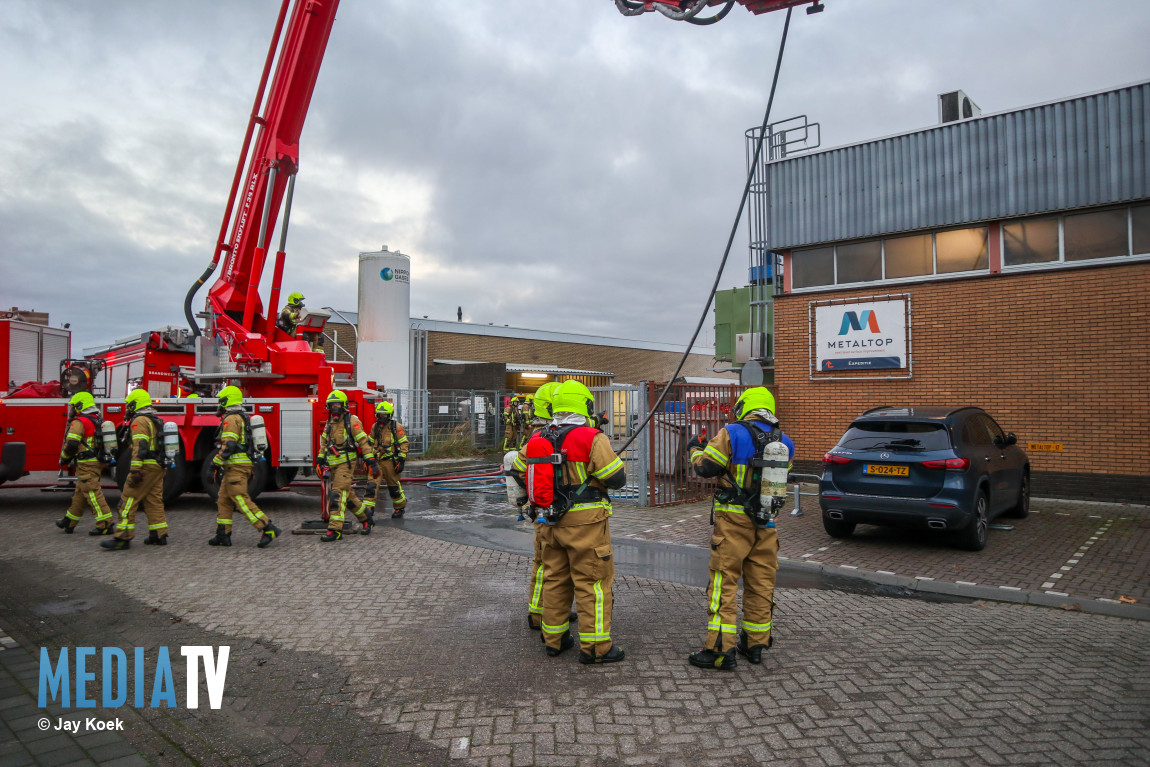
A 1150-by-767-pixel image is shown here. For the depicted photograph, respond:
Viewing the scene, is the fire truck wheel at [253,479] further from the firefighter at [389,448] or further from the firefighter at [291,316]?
the firefighter at [291,316]

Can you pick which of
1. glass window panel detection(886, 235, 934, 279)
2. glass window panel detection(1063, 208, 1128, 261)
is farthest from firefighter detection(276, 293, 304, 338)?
glass window panel detection(1063, 208, 1128, 261)

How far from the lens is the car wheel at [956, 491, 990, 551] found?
763cm

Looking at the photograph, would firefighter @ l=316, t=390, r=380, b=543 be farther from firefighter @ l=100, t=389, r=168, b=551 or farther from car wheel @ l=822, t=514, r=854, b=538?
car wheel @ l=822, t=514, r=854, b=538

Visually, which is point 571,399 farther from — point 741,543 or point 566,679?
point 566,679

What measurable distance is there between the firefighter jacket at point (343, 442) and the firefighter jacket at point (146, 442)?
180 cm

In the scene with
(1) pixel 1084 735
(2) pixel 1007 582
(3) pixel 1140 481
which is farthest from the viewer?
(3) pixel 1140 481

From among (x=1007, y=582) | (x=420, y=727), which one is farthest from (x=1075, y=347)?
(x=420, y=727)

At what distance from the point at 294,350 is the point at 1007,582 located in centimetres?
1028

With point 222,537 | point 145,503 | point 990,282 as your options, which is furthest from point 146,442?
point 990,282

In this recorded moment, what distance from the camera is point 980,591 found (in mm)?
6301

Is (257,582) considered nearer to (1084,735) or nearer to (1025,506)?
(1084,735)

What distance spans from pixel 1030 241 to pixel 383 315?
48.1 feet

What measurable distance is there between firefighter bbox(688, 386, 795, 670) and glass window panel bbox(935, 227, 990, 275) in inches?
381

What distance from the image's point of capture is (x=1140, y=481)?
34.8 feet
